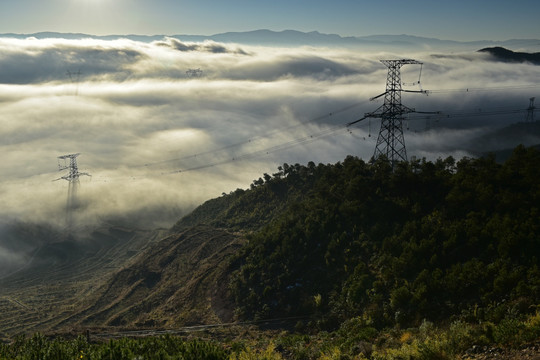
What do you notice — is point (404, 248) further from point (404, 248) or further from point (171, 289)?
point (171, 289)

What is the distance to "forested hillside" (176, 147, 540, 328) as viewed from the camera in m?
33.5

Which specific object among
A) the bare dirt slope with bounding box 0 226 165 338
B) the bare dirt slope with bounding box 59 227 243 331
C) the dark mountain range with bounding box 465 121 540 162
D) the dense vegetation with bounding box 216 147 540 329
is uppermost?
the dark mountain range with bounding box 465 121 540 162

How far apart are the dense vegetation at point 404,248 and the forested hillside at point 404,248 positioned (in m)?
0.11

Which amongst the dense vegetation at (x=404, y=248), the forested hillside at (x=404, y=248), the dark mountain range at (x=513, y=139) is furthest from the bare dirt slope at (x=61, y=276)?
the dark mountain range at (x=513, y=139)

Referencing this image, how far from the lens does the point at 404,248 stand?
41344 millimetres

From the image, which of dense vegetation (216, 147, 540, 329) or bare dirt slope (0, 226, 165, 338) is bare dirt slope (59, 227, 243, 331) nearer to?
dense vegetation (216, 147, 540, 329)

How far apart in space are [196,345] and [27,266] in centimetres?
8501

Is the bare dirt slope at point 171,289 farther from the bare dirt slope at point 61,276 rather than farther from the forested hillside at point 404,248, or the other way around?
the bare dirt slope at point 61,276

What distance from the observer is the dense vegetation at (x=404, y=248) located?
1319 inches

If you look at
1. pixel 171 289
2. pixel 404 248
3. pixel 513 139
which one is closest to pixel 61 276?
pixel 171 289

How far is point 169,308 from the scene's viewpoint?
5447 centimetres

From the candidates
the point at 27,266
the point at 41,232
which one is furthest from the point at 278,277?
the point at 41,232

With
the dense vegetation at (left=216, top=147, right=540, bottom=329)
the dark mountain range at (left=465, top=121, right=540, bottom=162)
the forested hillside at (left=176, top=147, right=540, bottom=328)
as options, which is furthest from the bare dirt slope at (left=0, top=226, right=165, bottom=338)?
the dark mountain range at (left=465, top=121, right=540, bottom=162)

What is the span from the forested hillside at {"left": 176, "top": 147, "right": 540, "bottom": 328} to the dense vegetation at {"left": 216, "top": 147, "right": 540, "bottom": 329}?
0.11 meters
